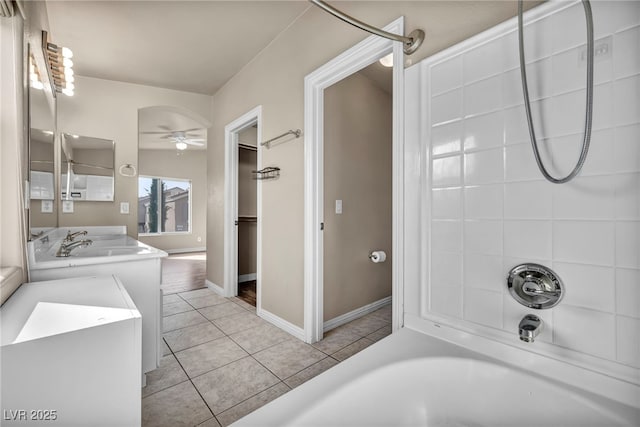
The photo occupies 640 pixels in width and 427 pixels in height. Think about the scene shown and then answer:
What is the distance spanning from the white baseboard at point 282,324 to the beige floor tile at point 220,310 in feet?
1.09

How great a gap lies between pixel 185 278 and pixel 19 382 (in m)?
3.82

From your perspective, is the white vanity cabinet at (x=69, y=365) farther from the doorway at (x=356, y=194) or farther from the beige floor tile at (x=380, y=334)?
the beige floor tile at (x=380, y=334)

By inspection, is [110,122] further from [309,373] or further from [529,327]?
[529,327]

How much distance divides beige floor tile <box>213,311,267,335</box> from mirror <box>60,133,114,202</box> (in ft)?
6.23

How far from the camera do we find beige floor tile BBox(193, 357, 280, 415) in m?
1.50

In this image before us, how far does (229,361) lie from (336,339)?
80 cm

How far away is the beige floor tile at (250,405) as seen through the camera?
54.1 inches

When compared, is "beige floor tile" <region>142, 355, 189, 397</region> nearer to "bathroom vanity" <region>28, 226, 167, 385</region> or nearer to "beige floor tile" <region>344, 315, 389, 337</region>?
"bathroom vanity" <region>28, 226, 167, 385</region>

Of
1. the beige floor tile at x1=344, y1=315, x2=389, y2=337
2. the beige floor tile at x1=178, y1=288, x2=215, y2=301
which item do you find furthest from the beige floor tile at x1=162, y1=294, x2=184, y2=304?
the beige floor tile at x1=344, y1=315, x2=389, y2=337

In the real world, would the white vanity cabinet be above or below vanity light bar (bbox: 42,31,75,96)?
below

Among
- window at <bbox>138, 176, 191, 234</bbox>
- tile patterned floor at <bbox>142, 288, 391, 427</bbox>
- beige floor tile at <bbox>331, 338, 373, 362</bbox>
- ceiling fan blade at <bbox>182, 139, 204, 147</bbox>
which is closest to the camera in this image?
tile patterned floor at <bbox>142, 288, 391, 427</bbox>

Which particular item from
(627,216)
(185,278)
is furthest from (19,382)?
(185,278)

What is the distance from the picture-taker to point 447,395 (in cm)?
95

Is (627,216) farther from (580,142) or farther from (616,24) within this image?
(616,24)
